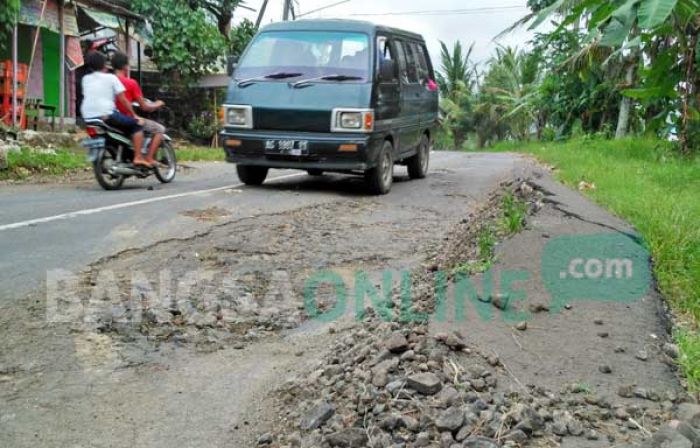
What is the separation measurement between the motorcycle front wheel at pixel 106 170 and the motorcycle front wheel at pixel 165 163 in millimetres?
675

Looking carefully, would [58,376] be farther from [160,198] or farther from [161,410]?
[160,198]

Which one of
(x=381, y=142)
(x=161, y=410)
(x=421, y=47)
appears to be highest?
(x=421, y=47)

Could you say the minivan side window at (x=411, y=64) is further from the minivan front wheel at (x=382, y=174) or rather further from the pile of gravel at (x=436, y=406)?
the pile of gravel at (x=436, y=406)

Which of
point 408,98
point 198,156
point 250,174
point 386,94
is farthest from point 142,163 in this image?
point 198,156

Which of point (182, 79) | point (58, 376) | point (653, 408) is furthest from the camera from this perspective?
point (182, 79)

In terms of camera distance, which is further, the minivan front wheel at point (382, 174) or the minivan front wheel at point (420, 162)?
the minivan front wheel at point (420, 162)

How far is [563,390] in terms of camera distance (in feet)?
8.10

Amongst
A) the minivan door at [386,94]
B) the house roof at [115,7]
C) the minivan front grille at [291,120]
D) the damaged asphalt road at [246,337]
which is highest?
the house roof at [115,7]

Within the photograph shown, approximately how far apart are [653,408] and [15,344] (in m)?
2.59

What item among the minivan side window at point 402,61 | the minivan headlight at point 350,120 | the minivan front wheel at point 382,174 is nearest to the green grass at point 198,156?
the minivan side window at point 402,61

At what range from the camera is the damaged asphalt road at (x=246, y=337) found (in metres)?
2.45

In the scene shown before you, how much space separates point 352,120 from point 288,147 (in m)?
0.75

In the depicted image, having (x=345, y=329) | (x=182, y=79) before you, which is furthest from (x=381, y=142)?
(x=182, y=79)

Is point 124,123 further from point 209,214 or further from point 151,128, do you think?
point 209,214
